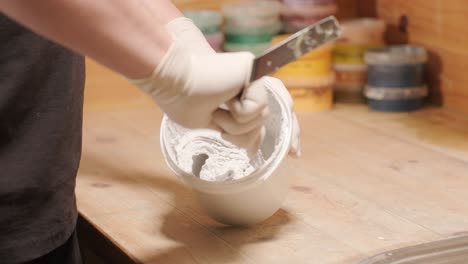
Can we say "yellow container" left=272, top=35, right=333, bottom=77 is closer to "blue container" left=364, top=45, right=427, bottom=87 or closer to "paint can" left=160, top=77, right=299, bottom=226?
"blue container" left=364, top=45, right=427, bottom=87

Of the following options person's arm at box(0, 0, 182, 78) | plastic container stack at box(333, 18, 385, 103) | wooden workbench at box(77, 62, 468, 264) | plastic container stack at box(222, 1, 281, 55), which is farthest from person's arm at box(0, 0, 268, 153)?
plastic container stack at box(333, 18, 385, 103)

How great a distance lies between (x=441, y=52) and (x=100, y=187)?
0.72 m

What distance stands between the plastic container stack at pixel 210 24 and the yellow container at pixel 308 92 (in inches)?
6.3

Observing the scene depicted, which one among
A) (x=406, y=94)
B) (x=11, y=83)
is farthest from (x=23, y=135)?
(x=406, y=94)

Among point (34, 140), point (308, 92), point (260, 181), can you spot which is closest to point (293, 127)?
point (260, 181)

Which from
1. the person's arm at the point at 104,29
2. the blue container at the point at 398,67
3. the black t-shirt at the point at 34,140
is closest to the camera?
the person's arm at the point at 104,29

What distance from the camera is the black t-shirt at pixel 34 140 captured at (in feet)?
2.89

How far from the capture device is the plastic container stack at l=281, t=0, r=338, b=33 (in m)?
1.54

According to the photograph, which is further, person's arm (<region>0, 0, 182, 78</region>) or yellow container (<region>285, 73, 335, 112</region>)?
yellow container (<region>285, 73, 335, 112</region>)

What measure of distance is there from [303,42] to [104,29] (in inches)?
7.6

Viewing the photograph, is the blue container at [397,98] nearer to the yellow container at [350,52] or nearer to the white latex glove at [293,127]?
the yellow container at [350,52]

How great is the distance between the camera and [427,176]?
1157 mm

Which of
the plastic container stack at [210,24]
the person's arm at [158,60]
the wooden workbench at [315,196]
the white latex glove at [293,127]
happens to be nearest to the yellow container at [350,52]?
the wooden workbench at [315,196]

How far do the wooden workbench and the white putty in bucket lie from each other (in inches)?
2.2
